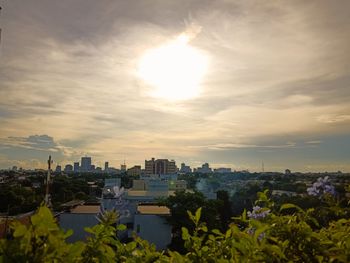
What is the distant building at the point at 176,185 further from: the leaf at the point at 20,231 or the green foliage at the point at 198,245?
the leaf at the point at 20,231

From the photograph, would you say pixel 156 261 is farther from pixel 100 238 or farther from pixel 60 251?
pixel 60 251

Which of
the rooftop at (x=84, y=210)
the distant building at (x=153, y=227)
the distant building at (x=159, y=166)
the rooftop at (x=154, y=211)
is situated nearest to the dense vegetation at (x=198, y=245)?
the distant building at (x=153, y=227)

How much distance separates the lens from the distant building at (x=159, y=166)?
179125 mm

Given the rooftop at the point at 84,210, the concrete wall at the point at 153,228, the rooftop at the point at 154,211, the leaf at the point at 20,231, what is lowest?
the concrete wall at the point at 153,228

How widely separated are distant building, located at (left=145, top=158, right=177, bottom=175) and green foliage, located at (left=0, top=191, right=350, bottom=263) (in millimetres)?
173118

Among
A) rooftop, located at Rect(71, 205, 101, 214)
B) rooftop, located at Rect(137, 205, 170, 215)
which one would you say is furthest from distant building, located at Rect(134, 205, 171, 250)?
rooftop, located at Rect(71, 205, 101, 214)

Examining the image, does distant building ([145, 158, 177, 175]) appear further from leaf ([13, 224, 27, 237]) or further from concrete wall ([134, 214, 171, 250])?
leaf ([13, 224, 27, 237])

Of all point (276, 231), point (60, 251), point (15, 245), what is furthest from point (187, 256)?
point (15, 245)

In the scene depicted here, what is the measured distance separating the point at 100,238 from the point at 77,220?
2911 centimetres

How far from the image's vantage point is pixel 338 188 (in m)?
3.17

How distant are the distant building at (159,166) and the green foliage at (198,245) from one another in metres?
173

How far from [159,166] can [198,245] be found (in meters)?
178

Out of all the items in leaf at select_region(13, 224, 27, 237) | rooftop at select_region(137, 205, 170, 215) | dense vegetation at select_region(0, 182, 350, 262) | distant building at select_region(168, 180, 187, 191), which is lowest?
rooftop at select_region(137, 205, 170, 215)

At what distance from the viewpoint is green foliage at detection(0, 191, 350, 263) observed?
1.32 meters
